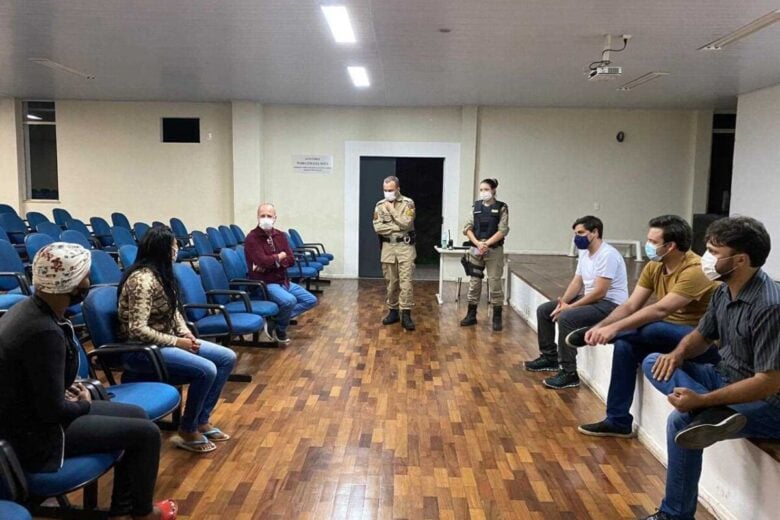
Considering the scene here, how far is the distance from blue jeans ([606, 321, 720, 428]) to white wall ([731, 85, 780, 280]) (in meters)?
5.53

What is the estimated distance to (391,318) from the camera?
6191 mm

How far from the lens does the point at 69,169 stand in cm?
965

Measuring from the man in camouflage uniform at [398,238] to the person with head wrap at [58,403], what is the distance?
12.8ft

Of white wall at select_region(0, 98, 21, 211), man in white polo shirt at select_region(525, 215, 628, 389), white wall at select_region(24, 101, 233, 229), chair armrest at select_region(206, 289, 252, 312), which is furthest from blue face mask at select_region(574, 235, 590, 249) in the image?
white wall at select_region(0, 98, 21, 211)

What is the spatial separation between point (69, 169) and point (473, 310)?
7.49 metres

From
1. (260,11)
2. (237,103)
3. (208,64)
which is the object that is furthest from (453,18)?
(237,103)

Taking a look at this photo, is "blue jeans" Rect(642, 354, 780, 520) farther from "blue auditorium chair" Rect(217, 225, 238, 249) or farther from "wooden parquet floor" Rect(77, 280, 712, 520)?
"blue auditorium chair" Rect(217, 225, 238, 249)

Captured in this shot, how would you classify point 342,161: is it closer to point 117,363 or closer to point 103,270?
point 103,270

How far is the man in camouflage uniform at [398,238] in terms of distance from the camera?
5.87 meters

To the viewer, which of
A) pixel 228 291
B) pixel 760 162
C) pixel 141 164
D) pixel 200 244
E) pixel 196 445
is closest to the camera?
pixel 196 445

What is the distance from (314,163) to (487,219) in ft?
14.2

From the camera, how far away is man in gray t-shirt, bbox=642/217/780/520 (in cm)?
207

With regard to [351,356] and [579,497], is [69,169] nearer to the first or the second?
[351,356]

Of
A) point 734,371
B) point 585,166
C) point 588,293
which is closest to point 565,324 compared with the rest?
point 588,293
